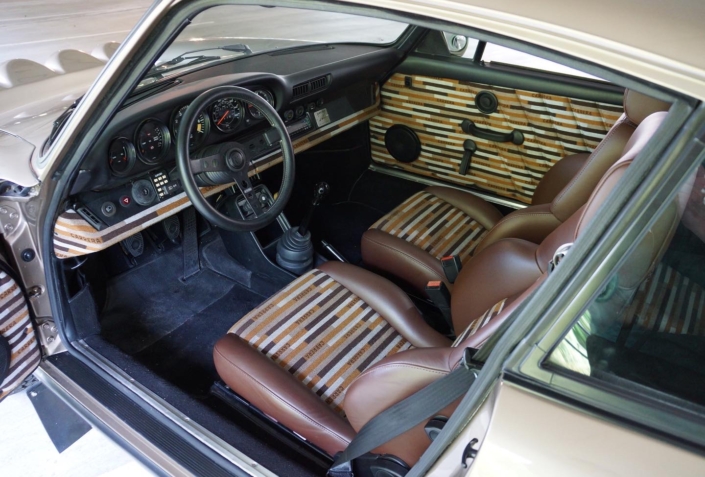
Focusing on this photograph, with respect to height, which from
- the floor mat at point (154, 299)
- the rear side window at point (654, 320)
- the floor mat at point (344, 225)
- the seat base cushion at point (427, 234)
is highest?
the rear side window at point (654, 320)

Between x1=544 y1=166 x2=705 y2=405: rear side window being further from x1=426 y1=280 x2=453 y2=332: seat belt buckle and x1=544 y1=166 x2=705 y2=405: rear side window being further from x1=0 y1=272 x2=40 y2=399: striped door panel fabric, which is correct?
x1=0 y1=272 x2=40 y2=399: striped door panel fabric

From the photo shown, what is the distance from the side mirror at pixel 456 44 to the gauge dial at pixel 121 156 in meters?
1.53

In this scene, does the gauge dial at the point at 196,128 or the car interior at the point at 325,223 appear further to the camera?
the gauge dial at the point at 196,128

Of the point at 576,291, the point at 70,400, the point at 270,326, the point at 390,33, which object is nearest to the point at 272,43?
the point at 390,33

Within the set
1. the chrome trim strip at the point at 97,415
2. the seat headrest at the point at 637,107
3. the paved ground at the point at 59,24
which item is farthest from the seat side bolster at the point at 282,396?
the paved ground at the point at 59,24

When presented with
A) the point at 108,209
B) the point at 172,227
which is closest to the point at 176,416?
the point at 108,209

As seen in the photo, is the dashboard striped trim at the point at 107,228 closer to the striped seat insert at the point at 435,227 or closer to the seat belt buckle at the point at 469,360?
the striped seat insert at the point at 435,227

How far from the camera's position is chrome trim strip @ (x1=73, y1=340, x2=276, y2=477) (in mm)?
1603

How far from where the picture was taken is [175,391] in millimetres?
1994

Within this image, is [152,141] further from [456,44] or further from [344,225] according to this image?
[456,44]

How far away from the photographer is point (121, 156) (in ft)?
6.45

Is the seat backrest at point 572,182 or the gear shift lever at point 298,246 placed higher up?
the seat backrest at point 572,182

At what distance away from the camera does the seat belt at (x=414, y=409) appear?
1117 mm

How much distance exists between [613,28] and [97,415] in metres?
1.77
